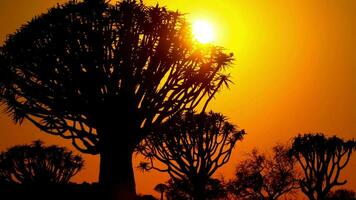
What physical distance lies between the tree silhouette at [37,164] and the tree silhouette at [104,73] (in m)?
8.25

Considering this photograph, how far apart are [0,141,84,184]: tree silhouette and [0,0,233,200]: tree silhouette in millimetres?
8250

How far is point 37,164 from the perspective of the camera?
1011 inches

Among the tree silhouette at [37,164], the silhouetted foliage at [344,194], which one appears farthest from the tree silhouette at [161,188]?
the tree silhouette at [37,164]

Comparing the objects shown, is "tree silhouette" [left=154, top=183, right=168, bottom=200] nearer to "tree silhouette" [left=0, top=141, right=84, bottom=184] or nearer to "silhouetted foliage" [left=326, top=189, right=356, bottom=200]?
"silhouetted foliage" [left=326, top=189, right=356, bottom=200]

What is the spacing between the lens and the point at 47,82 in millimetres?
16859

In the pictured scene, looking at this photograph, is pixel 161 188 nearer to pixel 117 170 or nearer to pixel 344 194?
pixel 344 194

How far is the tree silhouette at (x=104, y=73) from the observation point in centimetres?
1694

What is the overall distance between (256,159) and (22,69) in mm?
26171

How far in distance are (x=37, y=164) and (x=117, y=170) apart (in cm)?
918

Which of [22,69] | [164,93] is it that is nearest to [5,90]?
[22,69]

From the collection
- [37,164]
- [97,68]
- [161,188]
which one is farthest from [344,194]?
[97,68]

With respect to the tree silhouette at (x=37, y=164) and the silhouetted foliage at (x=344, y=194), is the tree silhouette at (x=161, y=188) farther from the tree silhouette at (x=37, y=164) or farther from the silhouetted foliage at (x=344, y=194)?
the tree silhouette at (x=37, y=164)

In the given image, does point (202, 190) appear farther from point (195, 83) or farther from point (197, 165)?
point (195, 83)

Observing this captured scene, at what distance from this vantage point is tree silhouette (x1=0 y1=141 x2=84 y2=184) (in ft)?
83.1
